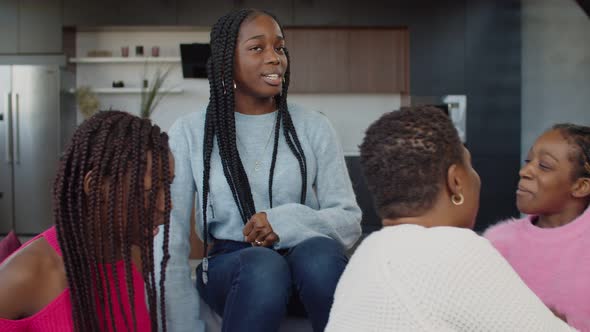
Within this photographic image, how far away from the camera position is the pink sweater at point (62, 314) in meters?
1.00

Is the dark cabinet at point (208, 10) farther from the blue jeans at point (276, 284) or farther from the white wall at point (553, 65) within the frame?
the blue jeans at point (276, 284)

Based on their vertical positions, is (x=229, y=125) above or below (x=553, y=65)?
below

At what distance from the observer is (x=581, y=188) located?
134 cm

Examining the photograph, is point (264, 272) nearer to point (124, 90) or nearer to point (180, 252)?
point (180, 252)

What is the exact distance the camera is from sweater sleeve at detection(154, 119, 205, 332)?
1380 mm

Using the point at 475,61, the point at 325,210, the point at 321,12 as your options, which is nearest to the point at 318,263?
the point at 325,210

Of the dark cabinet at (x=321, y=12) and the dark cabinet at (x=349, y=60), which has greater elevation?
the dark cabinet at (x=321, y=12)

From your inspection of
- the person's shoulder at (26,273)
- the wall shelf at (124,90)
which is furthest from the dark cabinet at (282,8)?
the person's shoulder at (26,273)

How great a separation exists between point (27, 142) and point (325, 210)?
485cm

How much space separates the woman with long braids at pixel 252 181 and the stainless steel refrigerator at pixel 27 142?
4.41 m

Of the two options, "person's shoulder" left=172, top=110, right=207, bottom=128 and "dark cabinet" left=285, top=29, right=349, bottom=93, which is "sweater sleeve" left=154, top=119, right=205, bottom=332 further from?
"dark cabinet" left=285, top=29, right=349, bottom=93

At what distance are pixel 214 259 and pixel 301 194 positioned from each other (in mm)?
271

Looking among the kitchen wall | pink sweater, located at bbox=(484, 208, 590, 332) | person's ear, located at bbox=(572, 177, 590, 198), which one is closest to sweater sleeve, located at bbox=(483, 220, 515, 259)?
pink sweater, located at bbox=(484, 208, 590, 332)

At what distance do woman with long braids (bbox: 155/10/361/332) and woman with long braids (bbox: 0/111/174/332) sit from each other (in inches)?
10.2
